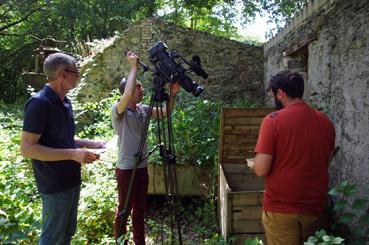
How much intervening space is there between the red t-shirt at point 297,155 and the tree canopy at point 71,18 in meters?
12.8

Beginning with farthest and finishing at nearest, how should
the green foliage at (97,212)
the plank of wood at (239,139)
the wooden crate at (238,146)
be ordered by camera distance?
the plank of wood at (239,139) < the wooden crate at (238,146) < the green foliage at (97,212)

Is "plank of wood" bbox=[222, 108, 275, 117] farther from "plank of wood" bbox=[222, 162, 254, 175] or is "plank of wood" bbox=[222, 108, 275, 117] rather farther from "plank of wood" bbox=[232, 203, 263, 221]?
"plank of wood" bbox=[232, 203, 263, 221]

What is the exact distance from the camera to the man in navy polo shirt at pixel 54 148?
228cm

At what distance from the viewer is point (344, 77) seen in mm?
2977

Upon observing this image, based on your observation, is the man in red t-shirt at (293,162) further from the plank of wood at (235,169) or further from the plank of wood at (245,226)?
the plank of wood at (235,169)

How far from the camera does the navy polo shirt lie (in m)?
2.30

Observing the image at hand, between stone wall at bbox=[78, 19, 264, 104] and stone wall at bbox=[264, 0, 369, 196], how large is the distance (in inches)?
184

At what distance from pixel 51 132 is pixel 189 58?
6811mm

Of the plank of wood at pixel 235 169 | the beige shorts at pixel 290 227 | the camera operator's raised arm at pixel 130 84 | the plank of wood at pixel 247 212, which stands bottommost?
the plank of wood at pixel 247 212

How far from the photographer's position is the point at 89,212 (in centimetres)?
382

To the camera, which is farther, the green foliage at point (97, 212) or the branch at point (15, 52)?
the branch at point (15, 52)

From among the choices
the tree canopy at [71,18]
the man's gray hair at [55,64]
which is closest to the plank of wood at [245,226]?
the man's gray hair at [55,64]

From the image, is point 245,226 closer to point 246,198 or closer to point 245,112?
point 246,198

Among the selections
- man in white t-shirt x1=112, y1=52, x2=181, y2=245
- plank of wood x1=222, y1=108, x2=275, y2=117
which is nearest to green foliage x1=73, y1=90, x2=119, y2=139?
plank of wood x1=222, y1=108, x2=275, y2=117
